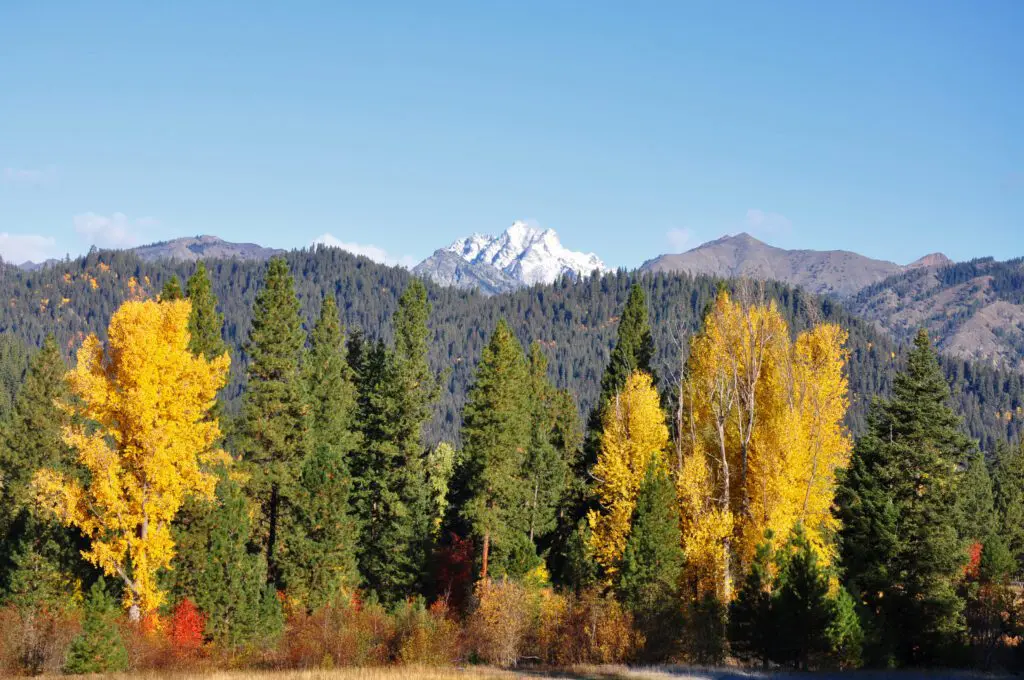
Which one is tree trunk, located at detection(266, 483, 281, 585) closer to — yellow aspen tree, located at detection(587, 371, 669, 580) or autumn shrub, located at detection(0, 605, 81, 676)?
autumn shrub, located at detection(0, 605, 81, 676)

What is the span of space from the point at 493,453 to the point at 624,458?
770 centimetres

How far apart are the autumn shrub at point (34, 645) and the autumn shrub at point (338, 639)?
8158 mm

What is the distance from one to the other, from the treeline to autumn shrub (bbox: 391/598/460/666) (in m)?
0.19

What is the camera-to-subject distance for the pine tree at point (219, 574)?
4084 cm

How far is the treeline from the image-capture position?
36906 mm

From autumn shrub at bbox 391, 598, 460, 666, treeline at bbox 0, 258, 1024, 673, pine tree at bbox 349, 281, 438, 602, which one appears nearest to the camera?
autumn shrub at bbox 391, 598, 460, 666

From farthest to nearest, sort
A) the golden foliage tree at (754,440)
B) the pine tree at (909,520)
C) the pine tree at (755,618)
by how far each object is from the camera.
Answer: the golden foliage tree at (754,440), the pine tree at (909,520), the pine tree at (755,618)

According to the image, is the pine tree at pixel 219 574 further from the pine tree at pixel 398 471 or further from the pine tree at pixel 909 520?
the pine tree at pixel 909 520

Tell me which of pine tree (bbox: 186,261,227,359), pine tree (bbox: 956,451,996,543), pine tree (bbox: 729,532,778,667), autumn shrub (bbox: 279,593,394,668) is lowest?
autumn shrub (bbox: 279,593,394,668)

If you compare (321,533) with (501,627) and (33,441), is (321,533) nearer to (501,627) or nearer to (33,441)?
(501,627)

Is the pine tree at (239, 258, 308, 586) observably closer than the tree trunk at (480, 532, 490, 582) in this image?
No

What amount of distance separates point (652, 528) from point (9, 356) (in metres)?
169

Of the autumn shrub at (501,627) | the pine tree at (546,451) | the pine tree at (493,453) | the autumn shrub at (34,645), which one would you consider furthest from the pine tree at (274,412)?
the autumn shrub at (34,645)

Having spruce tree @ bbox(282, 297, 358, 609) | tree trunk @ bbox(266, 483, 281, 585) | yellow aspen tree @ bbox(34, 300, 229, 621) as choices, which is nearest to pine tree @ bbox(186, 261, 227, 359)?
spruce tree @ bbox(282, 297, 358, 609)
